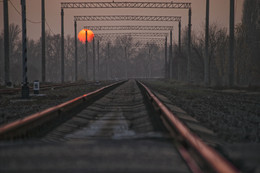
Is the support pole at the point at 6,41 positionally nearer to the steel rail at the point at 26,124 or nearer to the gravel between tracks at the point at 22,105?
the gravel between tracks at the point at 22,105

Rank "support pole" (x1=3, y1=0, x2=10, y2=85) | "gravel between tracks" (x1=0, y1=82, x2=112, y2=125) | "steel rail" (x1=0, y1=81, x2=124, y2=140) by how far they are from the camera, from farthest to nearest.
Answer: "support pole" (x1=3, y1=0, x2=10, y2=85) < "gravel between tracks" (x1=0, y1=82, x2=112, y2=125) < "steel rail" (x1=0, y1=81, x2=124, y2=140)

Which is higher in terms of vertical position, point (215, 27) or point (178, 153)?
point (215, 27)

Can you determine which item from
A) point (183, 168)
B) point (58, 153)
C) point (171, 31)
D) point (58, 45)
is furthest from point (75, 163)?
point (58, 45)

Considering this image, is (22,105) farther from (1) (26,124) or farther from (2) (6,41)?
(2) (6,41)

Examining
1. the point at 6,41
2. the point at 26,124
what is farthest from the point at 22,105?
the point at 6,41

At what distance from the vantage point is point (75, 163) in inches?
108

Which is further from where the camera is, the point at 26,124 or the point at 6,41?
the point at 6,41

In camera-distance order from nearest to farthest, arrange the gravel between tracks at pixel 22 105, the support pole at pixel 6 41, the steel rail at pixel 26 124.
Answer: the steel rail at pixel 26 124, the gravel between tracks at pixel 22 105, the support pole at pixel 6 41

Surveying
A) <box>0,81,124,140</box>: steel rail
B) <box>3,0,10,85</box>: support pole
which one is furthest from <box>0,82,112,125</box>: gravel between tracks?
<box>3,0,10,85</box>: support pole

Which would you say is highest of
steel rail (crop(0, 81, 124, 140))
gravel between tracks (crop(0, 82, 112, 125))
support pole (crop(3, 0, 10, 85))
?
support pole (crop(3, 0, 10, 85))

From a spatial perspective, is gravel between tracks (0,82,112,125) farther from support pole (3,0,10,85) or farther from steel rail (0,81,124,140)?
support pole (3,0,10,85)

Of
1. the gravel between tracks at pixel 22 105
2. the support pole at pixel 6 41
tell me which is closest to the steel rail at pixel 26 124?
the gravel between tracks at pixel 22 105

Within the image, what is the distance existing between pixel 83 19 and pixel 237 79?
27558 millimetres

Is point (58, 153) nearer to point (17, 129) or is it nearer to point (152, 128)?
point (17, 129)
